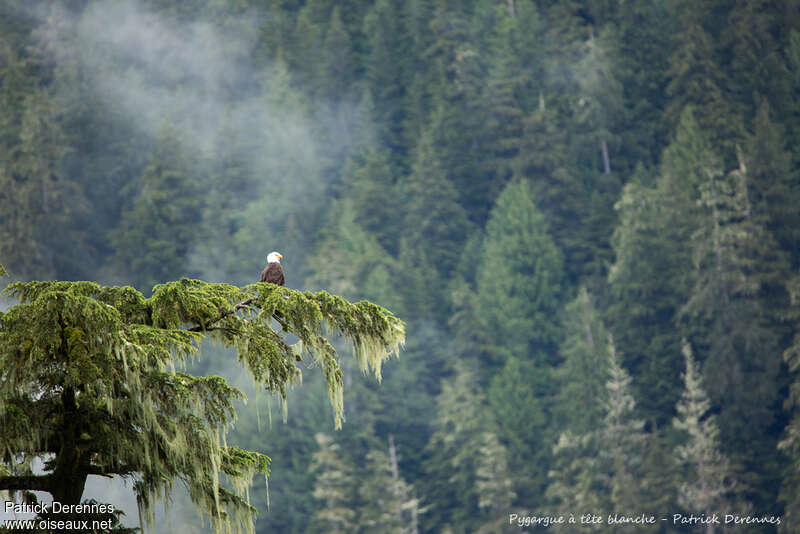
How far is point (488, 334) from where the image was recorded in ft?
204

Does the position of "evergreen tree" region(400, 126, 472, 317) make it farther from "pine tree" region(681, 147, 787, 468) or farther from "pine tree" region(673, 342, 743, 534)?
"pine tree" region(673, 342, 743, 534)

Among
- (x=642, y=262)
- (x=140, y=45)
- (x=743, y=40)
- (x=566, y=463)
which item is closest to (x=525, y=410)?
(x=566, y=463)

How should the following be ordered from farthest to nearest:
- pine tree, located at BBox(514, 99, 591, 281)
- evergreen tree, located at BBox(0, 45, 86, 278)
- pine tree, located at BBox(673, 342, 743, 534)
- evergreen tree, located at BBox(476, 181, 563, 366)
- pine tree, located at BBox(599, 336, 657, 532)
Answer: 1. evergreen tree, located at BBox(0, 45, 86, 278)
2. pine tree, located at BBox(514, 99, 591, 281)
3. evergreen tree, located at BBox(476, 181, 563, 366)
4. pine tree, located at BBox(599, 336, 657, 532)
5. pine tree, located at BBox(673, 342, 743, 534)

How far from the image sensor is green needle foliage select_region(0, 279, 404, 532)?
8327mm

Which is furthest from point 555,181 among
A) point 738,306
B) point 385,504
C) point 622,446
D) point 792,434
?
point 792,434

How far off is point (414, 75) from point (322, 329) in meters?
73.9

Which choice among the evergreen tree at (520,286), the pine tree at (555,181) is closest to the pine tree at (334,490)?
the evergreen tree at (520,286)

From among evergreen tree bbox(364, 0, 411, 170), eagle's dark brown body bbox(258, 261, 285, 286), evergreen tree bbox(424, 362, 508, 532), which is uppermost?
evergreen tree bbox(364, 0, 411, 170)

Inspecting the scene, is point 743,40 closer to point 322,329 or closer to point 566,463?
point 566,463

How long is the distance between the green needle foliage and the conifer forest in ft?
63.0

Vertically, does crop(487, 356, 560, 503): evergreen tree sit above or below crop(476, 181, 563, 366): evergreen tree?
below

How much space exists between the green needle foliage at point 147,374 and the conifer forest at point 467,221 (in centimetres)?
1920

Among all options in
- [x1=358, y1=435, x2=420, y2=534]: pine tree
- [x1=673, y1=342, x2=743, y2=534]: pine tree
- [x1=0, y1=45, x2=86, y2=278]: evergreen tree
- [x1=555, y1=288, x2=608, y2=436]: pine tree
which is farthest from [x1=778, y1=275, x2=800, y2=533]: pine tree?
[x1=0, y1=45, x2=86, y2=278]: evergreen tree

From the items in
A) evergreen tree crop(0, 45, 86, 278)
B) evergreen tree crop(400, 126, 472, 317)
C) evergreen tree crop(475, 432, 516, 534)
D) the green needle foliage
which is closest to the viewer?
the green needle foliage
